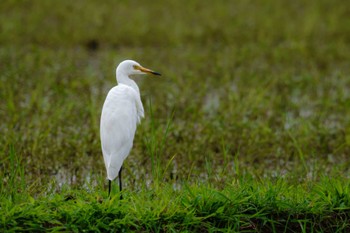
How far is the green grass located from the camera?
12.6 feet

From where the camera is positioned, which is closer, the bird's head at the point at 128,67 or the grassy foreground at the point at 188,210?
the grassy foreground at the point at 188,210

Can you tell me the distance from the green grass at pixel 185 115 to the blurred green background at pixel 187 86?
0.02 meters

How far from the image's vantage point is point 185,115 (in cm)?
652

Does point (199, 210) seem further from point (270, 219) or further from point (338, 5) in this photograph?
point (338, 5)

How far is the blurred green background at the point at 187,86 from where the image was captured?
17.2ft

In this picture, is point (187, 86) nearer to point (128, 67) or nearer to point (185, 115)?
point (185, 115)

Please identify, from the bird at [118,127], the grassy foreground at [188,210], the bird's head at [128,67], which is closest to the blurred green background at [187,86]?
the bird at [118,127]

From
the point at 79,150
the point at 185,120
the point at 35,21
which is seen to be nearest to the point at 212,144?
the point at 185,120

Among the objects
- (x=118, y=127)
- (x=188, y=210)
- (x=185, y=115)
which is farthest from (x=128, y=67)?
(x=185, y=115)

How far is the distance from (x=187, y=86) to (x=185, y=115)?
3.57 feet

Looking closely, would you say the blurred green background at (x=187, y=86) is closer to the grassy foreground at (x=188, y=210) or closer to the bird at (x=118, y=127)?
the bird at (x=118, y=127)

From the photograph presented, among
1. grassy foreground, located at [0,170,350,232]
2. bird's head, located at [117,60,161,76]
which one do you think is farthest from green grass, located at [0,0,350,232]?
bird's head, located at [117,60,161,76]

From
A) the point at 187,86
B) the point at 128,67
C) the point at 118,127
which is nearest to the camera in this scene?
the point at 118,127

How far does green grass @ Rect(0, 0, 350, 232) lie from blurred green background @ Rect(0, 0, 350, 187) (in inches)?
0.8
